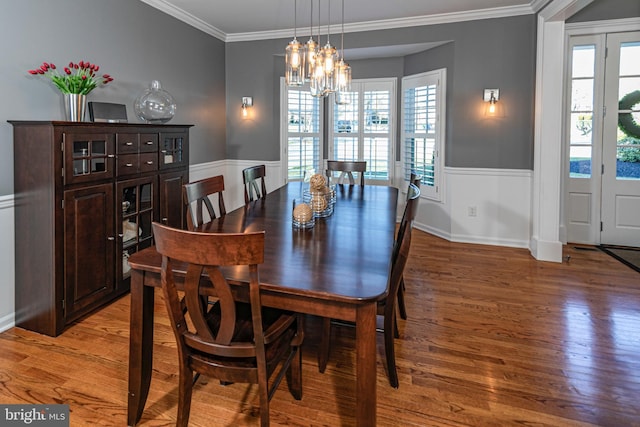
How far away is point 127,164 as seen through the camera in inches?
122

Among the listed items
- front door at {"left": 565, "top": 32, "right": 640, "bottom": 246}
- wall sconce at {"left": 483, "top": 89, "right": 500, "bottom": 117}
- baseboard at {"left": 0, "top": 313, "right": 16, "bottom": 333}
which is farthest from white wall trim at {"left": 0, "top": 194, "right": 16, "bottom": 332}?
front door at {"left": 565, "top": 32, "right": 640, "bottom": 246}

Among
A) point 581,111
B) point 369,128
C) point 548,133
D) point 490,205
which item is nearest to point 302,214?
point 548,133

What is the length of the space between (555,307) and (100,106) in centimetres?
396

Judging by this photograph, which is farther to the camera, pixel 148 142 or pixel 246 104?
pixel 246 104

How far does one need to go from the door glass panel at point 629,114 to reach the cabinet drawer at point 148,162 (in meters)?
5.04

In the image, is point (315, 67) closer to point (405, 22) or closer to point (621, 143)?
point (405, 22)

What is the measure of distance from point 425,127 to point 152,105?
3.42 meters

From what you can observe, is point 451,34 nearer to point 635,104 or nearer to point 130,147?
point 635,104

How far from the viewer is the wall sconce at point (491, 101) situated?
15.0 ft

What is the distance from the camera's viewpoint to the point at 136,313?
171 centimetres

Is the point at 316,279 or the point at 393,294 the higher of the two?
the point at 316,279

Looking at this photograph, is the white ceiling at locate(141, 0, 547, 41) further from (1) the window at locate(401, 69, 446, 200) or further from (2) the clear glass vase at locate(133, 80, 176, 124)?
(2) the clear glass vase at locate(133, 80, 176, 124)

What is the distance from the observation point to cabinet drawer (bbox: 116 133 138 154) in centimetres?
299

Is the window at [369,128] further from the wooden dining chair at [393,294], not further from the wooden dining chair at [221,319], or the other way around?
the wooden dining chair at [221,319]
